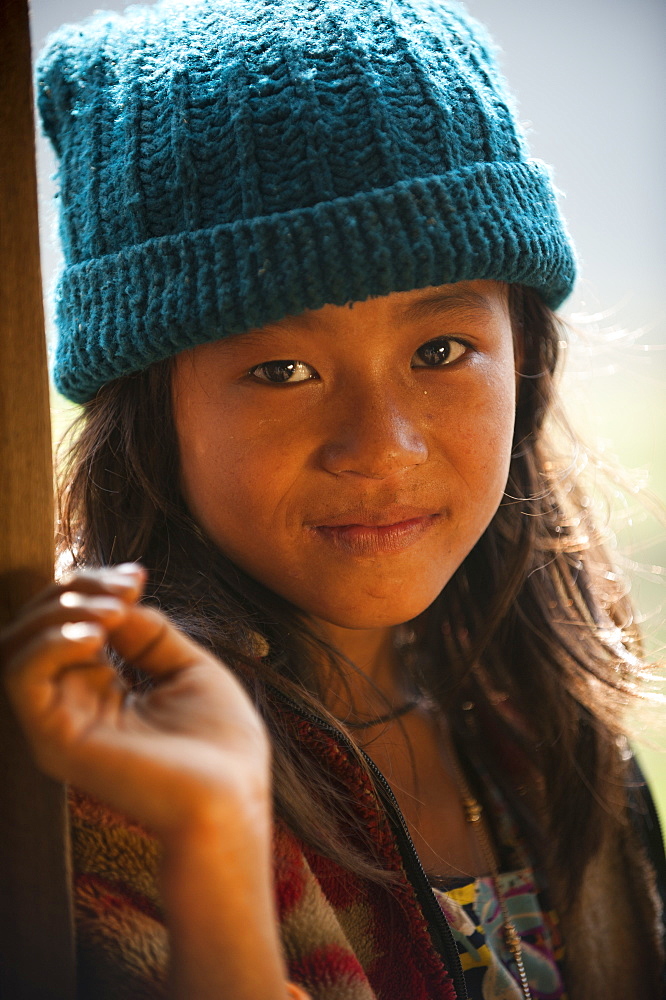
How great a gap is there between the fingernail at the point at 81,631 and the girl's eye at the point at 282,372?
0.53m

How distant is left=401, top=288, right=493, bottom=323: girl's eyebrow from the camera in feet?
3.27

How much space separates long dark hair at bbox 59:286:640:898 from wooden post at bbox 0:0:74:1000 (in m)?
0.35

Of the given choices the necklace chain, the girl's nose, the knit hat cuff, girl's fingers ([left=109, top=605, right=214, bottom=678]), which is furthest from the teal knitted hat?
the necklace chain

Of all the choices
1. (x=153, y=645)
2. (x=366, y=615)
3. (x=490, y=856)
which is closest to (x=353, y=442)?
(x=366, y=615)

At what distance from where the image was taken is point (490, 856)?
4.01 feet

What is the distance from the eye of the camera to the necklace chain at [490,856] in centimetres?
115

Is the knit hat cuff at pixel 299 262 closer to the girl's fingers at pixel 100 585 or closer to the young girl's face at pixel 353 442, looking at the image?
the young girl's face at pixel 353 442

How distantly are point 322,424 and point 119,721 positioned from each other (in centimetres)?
52

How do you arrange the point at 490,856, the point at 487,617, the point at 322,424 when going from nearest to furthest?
the point at 322,424 → the point at 490,856 → the point at 487,617

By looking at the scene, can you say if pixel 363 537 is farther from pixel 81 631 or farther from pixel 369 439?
pixel 81 631

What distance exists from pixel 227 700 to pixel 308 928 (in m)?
0.37

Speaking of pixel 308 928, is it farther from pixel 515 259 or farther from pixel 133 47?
pixel 133 47

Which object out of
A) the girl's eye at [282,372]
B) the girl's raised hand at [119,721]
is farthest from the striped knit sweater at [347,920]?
the girl's eye at [282,372]

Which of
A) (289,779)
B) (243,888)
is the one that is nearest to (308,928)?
(289,779)
